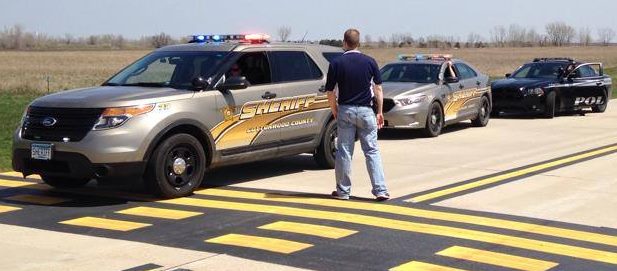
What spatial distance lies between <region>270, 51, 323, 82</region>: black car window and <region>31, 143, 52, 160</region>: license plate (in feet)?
9.44

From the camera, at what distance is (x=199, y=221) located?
721 cm

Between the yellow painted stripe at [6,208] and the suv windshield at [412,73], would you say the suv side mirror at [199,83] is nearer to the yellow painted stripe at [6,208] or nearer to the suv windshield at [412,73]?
the yellow painted stripe at [6,208]

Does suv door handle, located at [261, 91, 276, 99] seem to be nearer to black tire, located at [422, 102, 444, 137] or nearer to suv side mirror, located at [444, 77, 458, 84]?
black tire, located at [422, 102, 444, 137]

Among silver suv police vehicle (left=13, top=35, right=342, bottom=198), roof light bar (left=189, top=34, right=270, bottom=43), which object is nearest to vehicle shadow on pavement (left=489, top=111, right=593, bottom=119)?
silver suv police vehicle (left=13, top=35, right=342, bottom=198)

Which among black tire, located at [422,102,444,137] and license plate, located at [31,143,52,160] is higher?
license plate, located at [31,143,52,160]

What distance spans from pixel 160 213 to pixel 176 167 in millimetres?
845

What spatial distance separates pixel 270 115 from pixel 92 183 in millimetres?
2344

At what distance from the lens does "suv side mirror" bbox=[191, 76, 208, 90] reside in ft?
28.0

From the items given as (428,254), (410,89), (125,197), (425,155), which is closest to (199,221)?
(125,197)

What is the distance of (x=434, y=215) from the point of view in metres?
7.46

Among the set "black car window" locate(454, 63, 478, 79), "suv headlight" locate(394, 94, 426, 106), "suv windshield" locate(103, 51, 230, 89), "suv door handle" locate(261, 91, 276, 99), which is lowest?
"suv headlight" locate(394, 94, 426, 106)

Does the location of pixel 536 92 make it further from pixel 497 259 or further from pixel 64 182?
pixel 497 259

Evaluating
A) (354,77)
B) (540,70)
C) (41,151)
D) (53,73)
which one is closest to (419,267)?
(354,77)

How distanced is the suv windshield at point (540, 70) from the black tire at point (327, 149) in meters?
11.0
